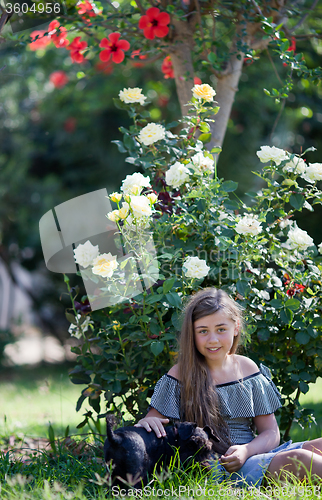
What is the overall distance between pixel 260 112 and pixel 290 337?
3765 millimetres

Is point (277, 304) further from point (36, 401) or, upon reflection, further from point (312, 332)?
point (36, 401)

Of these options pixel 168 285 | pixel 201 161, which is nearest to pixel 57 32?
pixel 201 161

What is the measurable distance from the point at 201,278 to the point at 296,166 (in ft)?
2.06

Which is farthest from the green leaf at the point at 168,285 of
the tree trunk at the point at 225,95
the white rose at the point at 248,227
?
the tree trunk at the point at 225,95

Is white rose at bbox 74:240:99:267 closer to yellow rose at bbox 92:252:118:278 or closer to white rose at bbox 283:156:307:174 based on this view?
yellow rose at bbox 92:252:118:278

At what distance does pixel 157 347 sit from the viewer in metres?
1.90

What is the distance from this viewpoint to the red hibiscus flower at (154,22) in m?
2.50

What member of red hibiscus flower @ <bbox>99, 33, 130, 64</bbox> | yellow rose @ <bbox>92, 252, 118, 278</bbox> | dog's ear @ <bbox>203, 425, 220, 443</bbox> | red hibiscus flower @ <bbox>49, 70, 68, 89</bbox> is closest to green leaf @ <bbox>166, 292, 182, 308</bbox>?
yellow rose @ <bbox>92, 252, 118, 278</bbox>

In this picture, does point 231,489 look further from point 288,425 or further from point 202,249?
point 202,249

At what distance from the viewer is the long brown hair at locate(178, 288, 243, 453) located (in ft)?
5.94

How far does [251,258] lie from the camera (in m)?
2.07

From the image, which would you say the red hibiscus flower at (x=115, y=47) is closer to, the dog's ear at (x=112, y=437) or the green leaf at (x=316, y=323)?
the green leaf at (x=316, y=323)

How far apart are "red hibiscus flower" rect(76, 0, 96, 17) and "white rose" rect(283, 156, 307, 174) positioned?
4.68 ft

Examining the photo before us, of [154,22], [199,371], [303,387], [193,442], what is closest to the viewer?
[193,442]
